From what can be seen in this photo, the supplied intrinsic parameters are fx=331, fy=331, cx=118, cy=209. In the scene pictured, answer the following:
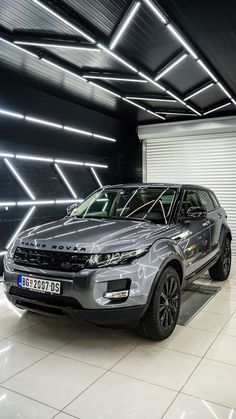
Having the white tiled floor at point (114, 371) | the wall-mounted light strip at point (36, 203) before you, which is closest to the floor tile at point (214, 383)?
the white tiled floor at point (114, 371)

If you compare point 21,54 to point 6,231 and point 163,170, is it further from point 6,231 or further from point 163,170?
point 163,170

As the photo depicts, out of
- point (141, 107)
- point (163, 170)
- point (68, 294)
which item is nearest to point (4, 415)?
point (68, 294)

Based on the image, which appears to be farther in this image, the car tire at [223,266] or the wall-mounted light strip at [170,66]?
the car tire at [223,266]

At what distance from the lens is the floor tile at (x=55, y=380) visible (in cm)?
207

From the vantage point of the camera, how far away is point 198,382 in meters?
2.23

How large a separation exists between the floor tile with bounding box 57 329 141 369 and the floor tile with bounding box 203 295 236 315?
3.67 ft

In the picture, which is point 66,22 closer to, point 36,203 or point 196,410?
point 36,203

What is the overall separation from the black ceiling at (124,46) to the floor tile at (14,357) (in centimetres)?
279

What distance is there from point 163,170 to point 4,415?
6614 millimetres

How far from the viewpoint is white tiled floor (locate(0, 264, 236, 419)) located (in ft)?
6.40

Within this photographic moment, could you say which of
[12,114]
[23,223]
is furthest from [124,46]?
[23,223]

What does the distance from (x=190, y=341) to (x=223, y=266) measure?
2.05 meters

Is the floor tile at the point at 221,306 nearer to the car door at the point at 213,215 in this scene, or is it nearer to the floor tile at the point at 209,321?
the floor tile at the point at 209,321

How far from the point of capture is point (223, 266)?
4680 mm
